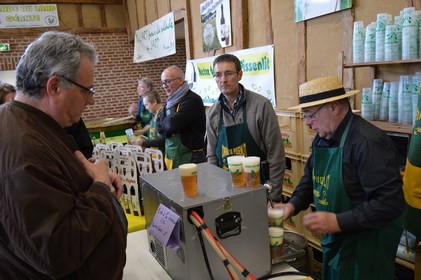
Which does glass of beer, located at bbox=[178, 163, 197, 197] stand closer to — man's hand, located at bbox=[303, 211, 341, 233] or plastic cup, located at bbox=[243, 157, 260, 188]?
plastic cup, located at bbox=[243, 157, 260, 188]

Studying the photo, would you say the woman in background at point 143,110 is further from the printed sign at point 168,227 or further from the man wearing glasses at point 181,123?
the printed sign at point 168,227

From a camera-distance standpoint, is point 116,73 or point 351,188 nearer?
point 351,188

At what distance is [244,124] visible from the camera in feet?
8.22

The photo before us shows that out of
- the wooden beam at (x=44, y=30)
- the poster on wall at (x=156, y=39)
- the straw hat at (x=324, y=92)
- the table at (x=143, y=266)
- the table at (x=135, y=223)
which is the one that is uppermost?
the wooden beam at (x=44, y=30)

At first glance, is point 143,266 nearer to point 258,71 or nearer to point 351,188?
point 351,188

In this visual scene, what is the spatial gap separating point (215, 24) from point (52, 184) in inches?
176

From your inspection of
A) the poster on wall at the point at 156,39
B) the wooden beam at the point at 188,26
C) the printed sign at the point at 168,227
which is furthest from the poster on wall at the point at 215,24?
the printed sign at the point at 168,227

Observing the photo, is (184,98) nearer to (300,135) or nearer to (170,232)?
(300,135)

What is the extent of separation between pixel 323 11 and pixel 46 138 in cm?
286

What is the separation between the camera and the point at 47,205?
0.89 meters

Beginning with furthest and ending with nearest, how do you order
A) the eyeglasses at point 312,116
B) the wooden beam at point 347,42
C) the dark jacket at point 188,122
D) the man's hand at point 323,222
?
the dark jacket at point 188,122 < the wooden beam at point 347,42 < the eyeglasses at point 312,116 < the man's hand at point 323,222

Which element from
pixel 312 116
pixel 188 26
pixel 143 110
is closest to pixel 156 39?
pixel 188 26

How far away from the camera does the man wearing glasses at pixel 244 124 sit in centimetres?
246

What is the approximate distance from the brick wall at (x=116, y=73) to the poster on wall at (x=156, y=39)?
0.88 metres
